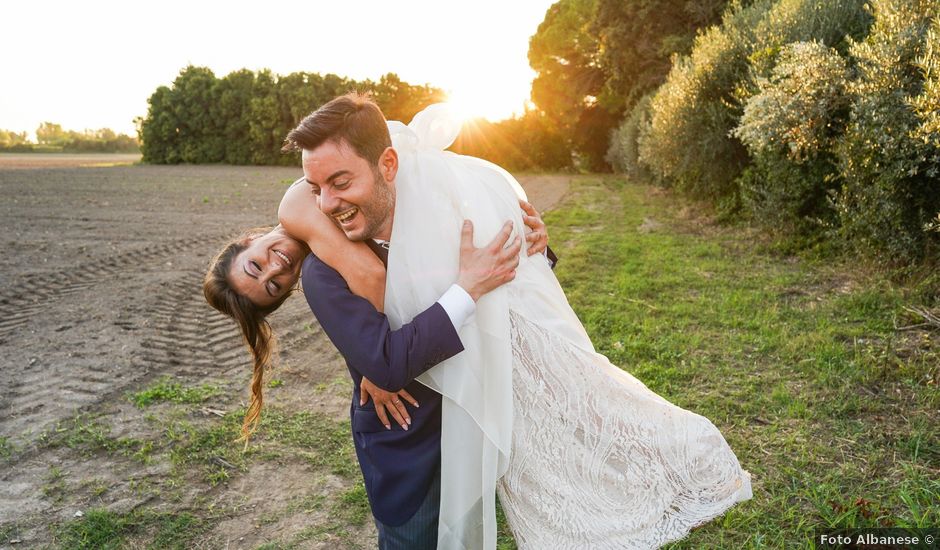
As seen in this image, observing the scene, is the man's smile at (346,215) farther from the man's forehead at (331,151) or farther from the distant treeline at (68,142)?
the distant treeline at (68,142)

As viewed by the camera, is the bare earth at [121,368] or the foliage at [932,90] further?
the foliage at [932,90]

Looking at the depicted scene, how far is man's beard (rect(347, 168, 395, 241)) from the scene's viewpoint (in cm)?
194

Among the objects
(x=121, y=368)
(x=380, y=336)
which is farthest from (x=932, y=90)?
(x=121, y=368)

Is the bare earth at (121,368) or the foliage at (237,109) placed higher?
the foliage at (237,109)

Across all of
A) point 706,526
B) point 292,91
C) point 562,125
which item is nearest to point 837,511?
point 706,526

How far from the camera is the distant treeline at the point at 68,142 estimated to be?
6219cm

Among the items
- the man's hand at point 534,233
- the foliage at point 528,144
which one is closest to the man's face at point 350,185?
the man's hand at point 534,233

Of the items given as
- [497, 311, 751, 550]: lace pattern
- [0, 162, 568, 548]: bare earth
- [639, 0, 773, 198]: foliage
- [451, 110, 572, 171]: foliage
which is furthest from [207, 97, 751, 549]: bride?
[451, 110, 572, 171]: foliage

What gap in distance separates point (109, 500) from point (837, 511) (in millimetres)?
4281

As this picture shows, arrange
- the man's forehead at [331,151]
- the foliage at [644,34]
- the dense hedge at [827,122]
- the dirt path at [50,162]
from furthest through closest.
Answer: the dirt path at [50,162], the foliage at [644,34], the dense hedge at [827,122], the man's forehead at [331,151]

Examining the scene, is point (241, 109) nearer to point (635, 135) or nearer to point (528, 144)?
point (528, 144)

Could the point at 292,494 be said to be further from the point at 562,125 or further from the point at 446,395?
the point at 562,125

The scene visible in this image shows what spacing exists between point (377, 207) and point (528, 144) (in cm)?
3797

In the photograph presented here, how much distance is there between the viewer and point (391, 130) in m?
2.14
